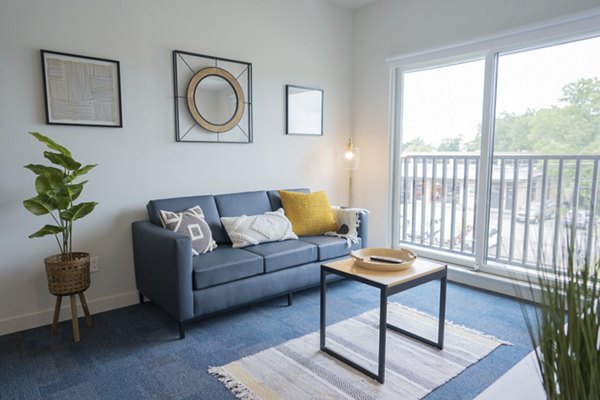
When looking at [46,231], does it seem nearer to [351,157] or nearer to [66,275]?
[66,275]

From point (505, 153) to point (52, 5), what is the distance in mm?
3675

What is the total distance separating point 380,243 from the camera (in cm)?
432

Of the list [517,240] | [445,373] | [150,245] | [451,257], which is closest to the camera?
[445,373]

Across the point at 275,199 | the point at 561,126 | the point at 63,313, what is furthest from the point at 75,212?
the point at 561,126

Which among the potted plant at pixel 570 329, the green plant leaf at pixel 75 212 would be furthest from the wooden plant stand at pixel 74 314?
the potted plant at pixel 570 329

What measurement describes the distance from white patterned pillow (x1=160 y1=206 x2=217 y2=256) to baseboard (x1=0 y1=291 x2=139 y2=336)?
0.76m

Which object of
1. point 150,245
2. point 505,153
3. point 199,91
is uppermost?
point 199,91

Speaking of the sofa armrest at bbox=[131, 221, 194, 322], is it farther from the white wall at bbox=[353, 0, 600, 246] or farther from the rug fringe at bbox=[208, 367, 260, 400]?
the white wall at bbox=[353, 0, 600, 246]

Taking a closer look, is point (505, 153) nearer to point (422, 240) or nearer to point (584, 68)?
point (584, 68)

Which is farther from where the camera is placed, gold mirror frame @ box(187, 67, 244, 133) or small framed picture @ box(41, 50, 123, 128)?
gold mirror frame @ box(187, 67, 244, 133)

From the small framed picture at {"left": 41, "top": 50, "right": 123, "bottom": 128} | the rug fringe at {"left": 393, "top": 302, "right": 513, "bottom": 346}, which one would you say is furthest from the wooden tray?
the small framed picture at {"left": 41, "top": 50, "right": 123, "bottom": 128}

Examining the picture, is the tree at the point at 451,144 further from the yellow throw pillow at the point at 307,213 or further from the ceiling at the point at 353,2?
the ceiling at the point at 353,2

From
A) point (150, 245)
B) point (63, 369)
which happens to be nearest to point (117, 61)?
point (150, 245)

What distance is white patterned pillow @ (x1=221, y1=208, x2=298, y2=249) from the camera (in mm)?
3039
